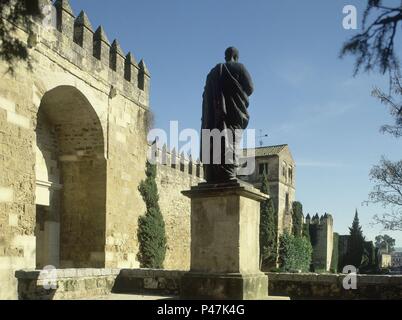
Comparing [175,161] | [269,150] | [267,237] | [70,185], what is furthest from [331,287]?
[269,150]

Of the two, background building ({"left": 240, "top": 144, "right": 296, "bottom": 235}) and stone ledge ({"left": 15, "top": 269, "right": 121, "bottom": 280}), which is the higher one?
background building ({"left": 240, "top": 144, "right": 296, "bottom": 235})

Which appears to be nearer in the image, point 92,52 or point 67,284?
point 67,284

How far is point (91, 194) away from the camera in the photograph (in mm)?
14234

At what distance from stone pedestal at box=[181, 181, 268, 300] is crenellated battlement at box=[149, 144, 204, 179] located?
10.5 metres

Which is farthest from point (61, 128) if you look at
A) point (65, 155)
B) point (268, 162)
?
point (268, 162)

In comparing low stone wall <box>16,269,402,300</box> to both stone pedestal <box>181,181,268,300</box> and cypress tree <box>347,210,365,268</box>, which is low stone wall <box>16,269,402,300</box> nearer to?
stone pedestal <box>181,181,268,300</box>

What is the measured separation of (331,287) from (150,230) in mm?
8077

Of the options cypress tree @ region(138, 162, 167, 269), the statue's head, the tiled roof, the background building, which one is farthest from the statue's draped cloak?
the tiled roof

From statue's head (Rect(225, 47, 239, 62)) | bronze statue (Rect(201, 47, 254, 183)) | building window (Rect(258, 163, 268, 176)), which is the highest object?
building window (Rect(258, 163, 268, 176))

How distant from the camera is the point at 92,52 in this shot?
558 inches

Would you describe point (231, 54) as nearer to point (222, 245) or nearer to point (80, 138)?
point (222, 245)

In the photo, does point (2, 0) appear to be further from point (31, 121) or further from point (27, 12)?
point (31, 121)

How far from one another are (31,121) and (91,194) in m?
3.67

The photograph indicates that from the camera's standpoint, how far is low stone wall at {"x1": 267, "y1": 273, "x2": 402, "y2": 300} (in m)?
8.51
